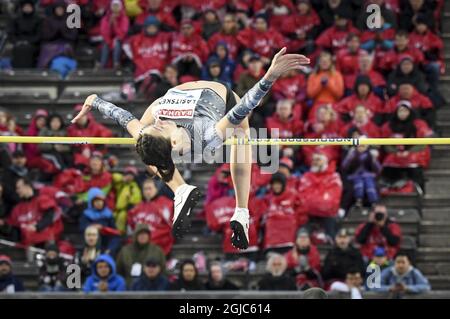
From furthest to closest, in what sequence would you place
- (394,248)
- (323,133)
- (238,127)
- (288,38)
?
(288,38) < (323,133) < (394,248) < (238,127)

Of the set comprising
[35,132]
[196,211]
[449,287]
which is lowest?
[449,287]

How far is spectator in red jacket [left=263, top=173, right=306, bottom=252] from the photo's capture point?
16.6 meters

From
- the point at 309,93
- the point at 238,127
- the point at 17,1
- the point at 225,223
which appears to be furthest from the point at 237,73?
the point at 238,127

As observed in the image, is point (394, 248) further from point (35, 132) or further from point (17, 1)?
point (17, 1)

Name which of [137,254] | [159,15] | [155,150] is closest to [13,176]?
[137,254]

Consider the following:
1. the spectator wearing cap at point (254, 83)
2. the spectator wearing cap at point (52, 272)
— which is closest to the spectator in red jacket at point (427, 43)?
the spectator wearing cap at point (254, 83)

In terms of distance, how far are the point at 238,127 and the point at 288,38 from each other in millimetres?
6168

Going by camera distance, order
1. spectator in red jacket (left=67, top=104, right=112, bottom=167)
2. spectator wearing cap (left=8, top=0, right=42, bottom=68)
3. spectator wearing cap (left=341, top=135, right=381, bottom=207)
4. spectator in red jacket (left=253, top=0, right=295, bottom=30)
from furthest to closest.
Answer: spectator wearing cap (left=8, top=0, right=42, bottom=68) → spectator in red jacket (left=253, top=0, right=295, bottom=30) → spectator in red jacket (left=67, top=104, right=112, bottom=167) → spectator wearing cap (left=341, top=135, right=381, bottom=207)

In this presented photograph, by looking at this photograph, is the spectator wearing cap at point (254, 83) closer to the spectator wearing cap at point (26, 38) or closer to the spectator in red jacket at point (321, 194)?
the spectator in red jacket at point (321, 194)

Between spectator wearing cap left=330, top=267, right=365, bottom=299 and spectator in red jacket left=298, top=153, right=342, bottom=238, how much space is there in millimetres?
982

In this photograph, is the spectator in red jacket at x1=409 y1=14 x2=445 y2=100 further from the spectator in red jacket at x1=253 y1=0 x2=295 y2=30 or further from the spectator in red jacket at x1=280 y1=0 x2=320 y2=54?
the spectator in red jacket at x1=253 y1=0 x2=295 y2=30

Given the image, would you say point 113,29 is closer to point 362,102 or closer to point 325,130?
point 325,130

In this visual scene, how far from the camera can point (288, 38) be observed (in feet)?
62.4

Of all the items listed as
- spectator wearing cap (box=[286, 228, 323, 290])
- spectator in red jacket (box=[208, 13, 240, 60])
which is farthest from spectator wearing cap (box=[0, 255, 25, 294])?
spectator in red jacket (box=[208, 13, 240, 60])
